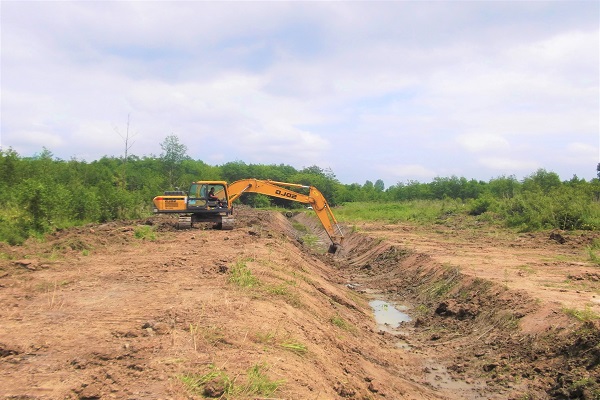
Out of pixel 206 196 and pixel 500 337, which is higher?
pixel 206 196

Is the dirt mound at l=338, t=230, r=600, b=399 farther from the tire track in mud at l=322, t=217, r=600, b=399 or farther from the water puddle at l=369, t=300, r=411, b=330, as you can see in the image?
the water puddle at l=369, t=300, r=411, b=330

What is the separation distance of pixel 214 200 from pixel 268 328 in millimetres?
14604

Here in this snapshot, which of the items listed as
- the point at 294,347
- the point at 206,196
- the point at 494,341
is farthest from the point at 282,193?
the point at 294,347

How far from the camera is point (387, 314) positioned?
44.0ft

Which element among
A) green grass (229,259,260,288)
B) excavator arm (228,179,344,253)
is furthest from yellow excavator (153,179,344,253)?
green grass (229,259,260,288)

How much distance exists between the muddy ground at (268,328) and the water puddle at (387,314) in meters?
0.23

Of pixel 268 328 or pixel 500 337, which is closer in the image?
pixel 268 328

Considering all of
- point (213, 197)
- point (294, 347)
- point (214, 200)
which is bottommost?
point (294, 347)

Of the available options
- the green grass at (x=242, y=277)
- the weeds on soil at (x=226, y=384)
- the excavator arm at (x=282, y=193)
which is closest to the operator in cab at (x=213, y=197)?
the excavator arm at (x=282, y=193)

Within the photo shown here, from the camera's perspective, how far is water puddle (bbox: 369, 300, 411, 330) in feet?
40.7

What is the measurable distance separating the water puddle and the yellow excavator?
24.5ft

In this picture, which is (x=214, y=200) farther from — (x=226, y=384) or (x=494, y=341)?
(x=226, y=384)

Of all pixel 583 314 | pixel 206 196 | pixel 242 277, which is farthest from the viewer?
pixel 206 196

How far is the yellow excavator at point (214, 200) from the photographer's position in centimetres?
2038
